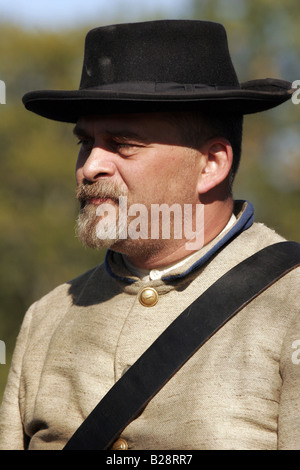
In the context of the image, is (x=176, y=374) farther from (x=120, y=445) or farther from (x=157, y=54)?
(x=157, y=54)

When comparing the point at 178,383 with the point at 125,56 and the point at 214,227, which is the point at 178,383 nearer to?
the point at 214,227

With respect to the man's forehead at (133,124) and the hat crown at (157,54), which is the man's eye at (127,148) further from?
the hat crown at (157,54)

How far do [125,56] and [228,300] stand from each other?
1.16 m

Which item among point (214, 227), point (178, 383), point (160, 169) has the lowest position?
point (178, 383)

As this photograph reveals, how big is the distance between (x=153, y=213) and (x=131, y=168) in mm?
221

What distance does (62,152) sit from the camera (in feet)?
93.9

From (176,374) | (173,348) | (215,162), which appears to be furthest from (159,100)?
(176,374)

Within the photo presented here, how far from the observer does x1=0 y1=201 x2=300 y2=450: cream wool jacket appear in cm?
339

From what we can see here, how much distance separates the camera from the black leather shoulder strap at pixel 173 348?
3.59 m

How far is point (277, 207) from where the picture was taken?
78.0 ft

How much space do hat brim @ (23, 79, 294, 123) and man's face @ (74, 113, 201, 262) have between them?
3.1 inches

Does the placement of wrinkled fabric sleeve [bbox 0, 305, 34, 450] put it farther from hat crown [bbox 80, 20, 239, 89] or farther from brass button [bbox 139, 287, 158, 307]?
hat crown [bbox 80, 20, 239, 89]

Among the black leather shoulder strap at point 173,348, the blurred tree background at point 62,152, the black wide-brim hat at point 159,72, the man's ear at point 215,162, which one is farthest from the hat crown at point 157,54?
the blurred tree background at point 62,152

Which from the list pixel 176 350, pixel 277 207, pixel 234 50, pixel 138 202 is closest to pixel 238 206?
pixel 138 202
